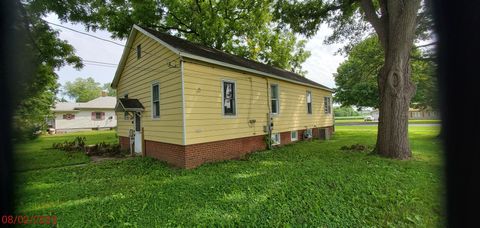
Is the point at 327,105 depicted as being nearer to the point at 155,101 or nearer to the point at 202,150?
the point at 202,150

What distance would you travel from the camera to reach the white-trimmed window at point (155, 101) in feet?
25.9

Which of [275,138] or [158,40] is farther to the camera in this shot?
[275,138]

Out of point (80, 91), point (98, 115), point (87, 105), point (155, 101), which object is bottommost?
point (98, 115)

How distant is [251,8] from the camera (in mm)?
16594

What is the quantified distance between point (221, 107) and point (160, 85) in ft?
7.68

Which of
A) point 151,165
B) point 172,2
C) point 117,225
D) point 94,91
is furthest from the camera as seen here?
point 94,91

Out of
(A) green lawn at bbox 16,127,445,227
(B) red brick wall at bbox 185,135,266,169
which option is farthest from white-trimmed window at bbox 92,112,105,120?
(B) red brick wall at bbox 185,135,266,169

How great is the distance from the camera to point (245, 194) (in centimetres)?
409

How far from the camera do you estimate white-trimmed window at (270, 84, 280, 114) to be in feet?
33.1

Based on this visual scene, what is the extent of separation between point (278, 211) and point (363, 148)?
23.0 feet

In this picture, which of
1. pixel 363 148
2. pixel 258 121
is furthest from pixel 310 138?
pixel 258 121

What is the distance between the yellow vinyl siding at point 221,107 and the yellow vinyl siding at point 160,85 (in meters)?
0.40

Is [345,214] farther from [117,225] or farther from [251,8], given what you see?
[251,8]

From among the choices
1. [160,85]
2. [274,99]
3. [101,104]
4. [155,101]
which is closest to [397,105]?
[274,99]
